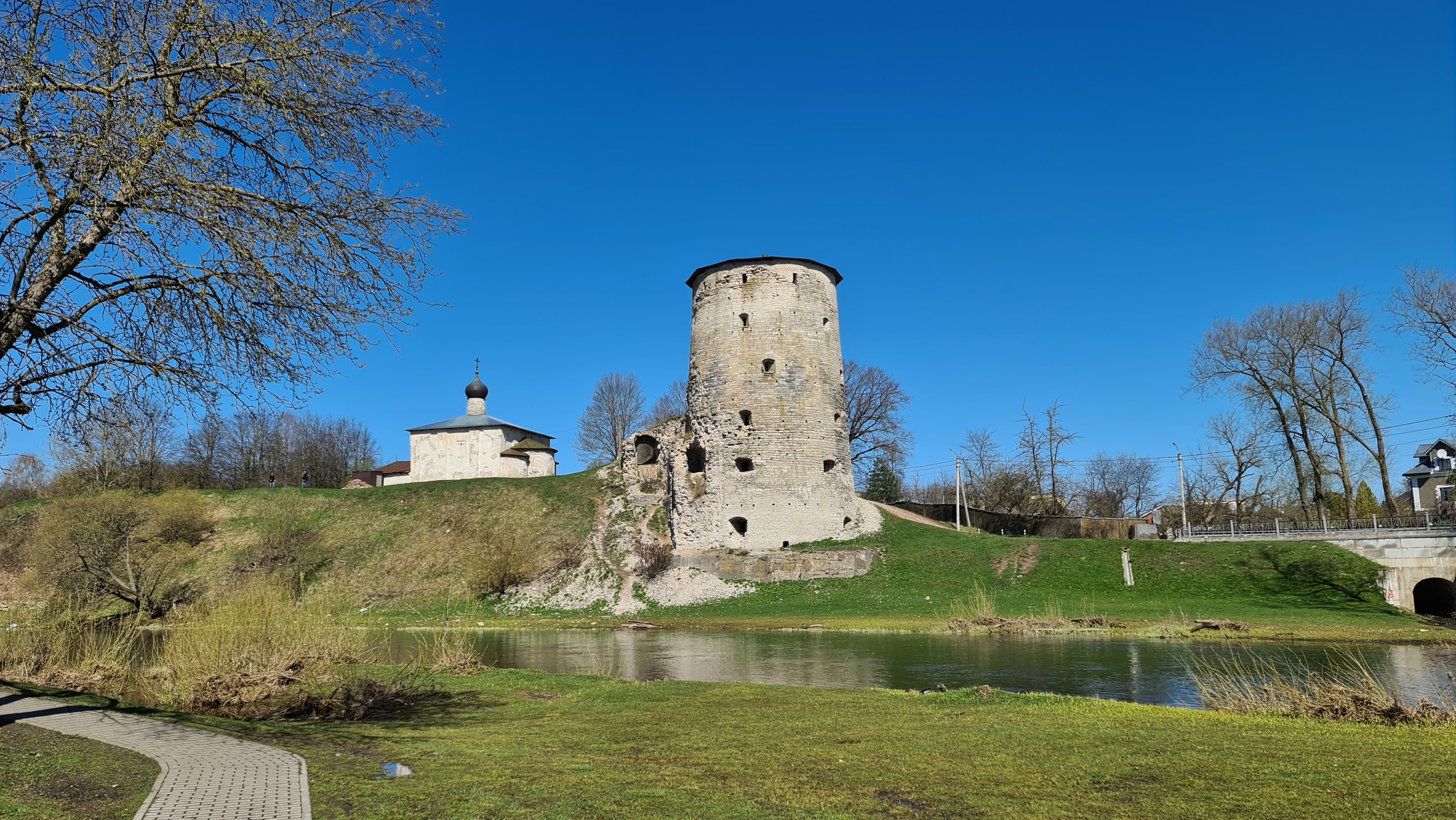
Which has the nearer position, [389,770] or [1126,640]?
[389,770]

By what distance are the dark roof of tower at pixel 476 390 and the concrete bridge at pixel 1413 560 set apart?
161 ft

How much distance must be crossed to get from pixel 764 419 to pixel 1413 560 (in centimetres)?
2253

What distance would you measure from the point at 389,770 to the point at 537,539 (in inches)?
1252

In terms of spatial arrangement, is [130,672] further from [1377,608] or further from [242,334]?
[1377,608]

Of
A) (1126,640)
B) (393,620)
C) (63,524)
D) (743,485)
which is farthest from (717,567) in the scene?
(63,524)

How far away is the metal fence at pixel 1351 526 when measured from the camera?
95.1ft

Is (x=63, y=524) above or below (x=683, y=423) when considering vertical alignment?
below

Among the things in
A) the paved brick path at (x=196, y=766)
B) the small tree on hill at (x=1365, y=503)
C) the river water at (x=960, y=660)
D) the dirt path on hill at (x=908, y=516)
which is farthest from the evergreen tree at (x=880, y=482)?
the paved brick path at (x=196, y=766)

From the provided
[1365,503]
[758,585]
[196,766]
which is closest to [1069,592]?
[758,585]

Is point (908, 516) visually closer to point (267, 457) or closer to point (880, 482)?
point (880, 482)

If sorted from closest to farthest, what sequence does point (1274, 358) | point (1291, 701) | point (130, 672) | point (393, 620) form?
point (1291, 701) → point (130, 672) → point (393, 620) → point (1274, 358)

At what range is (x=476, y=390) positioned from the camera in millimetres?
61406

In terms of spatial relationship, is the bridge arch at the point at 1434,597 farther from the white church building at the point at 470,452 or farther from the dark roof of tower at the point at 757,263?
the white church building at the point at 470,452

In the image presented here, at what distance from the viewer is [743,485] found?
36.9 m
